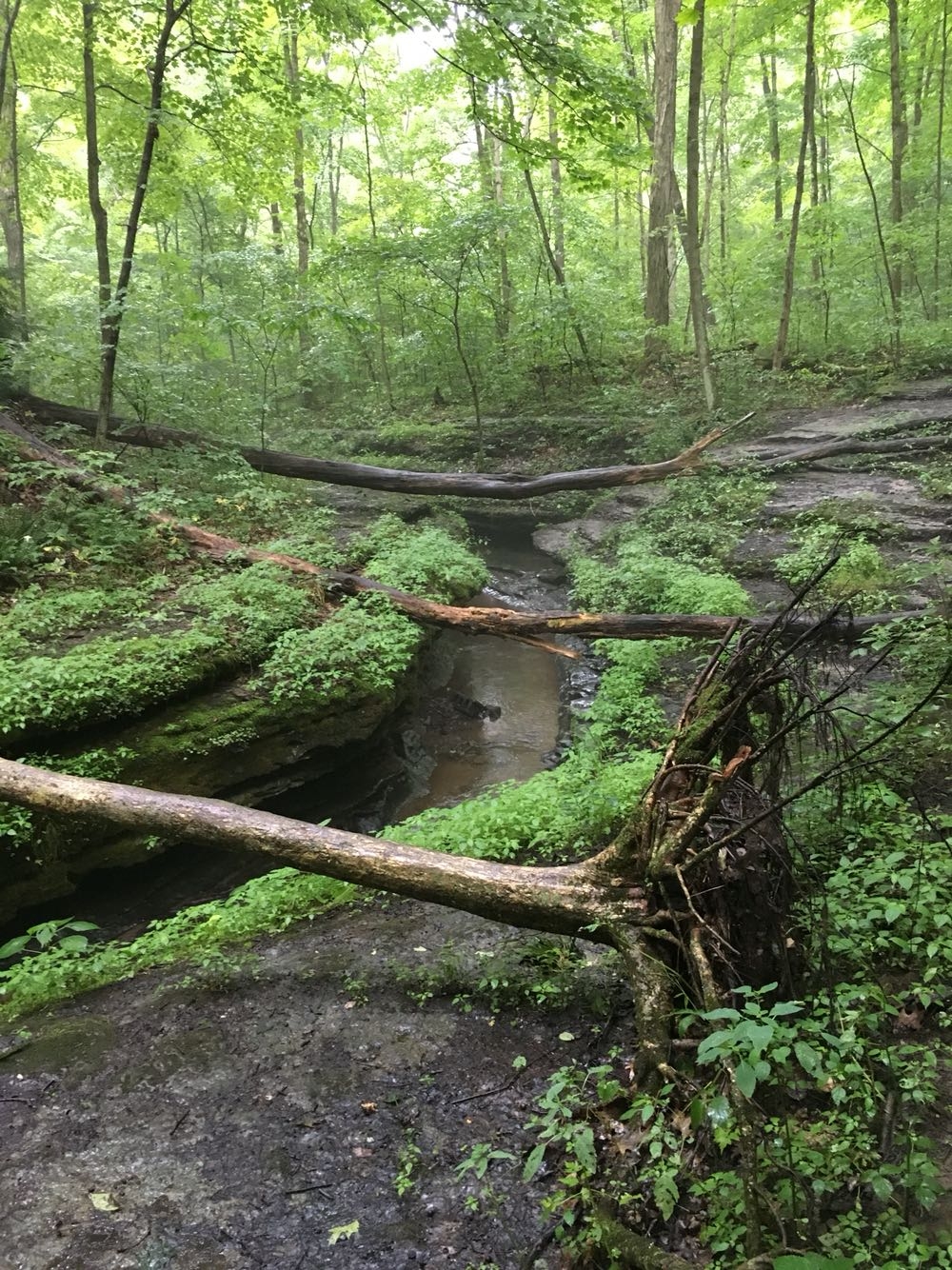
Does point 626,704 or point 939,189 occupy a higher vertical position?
point 939,189

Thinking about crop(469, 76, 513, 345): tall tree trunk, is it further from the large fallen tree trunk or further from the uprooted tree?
the uprooted tree

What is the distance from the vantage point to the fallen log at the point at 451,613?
844 centimetres

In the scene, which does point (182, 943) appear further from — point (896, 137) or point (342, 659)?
point (896, 137)

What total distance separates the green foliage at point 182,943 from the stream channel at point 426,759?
478 mm

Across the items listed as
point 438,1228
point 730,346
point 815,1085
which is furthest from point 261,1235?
point 730,346

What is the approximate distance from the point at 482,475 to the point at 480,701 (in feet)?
15.7

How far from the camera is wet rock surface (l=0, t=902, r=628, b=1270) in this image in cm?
269

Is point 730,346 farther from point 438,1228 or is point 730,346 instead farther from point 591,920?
point 438,1228

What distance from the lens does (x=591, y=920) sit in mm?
3596

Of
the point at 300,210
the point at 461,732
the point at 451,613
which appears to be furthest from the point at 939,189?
the point at 461,732

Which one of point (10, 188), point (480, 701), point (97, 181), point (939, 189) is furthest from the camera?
point (939, 189)

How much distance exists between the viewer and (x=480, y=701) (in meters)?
10.5

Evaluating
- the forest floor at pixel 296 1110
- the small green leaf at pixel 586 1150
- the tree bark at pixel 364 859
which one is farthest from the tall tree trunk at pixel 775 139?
the small green leaf at pixel 586 1150

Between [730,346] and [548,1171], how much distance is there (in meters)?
18.3
